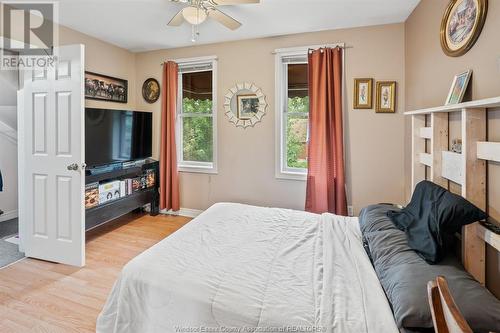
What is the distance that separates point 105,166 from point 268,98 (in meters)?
2.23

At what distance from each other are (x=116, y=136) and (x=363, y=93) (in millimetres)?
3100

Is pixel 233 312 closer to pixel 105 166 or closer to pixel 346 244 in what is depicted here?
pixel 346 244

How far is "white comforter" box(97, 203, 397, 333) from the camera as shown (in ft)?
3.74

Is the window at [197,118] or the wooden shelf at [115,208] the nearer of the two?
the wooden shelf at [115,208]

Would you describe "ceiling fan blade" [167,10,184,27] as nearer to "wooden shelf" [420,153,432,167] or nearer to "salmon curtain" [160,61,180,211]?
"salmon curtain" [160,61,180,211]

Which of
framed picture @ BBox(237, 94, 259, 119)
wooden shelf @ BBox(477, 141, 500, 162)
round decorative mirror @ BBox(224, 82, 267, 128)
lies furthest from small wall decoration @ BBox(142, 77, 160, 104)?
wooden shelf @ BBox(477, 141, 500, 162)

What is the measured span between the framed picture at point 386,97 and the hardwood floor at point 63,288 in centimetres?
304

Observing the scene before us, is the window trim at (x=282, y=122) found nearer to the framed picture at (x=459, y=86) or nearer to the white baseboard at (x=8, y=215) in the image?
the framed picture at (x=459, y=86)

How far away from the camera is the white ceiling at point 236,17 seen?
109 inches

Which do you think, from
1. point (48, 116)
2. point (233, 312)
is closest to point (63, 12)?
point (48, 116)

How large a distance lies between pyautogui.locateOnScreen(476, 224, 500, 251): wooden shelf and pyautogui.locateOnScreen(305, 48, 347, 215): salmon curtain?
1981 mm

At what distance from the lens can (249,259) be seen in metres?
1.57

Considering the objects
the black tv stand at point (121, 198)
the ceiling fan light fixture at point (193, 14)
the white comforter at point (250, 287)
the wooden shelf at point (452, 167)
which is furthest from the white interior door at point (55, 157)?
the wooden shelf at point (452, 167)

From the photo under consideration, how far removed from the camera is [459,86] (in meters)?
1.80
